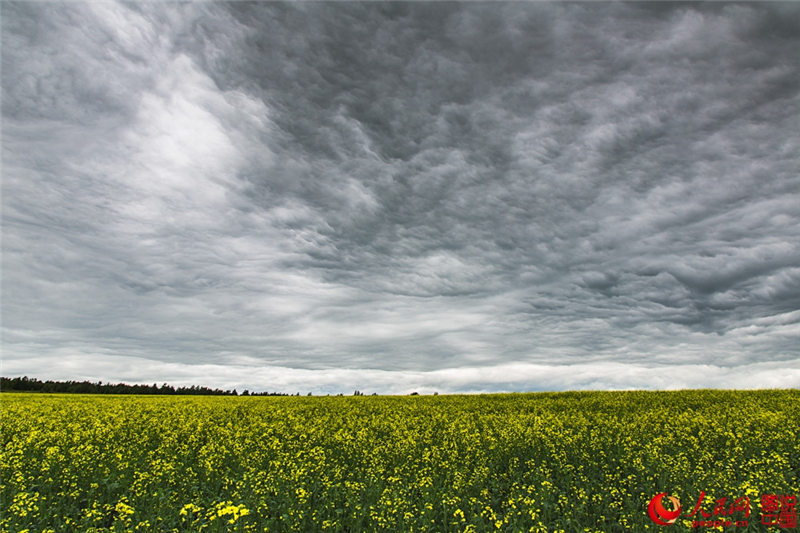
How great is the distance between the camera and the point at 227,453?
14.9 meters

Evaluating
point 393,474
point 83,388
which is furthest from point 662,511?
point 83,388

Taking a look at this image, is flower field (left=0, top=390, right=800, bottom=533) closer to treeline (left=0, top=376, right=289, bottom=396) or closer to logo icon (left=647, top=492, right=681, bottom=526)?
logo icon (left=647, top=492, right=681, bottom=526)

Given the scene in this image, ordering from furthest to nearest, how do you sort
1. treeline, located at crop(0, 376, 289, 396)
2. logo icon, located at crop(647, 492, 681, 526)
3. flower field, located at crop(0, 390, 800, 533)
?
treeline, located at crop(0, 376, 289, 396) < flower field, located at crop(0, 390, 800, 533) < logo icon, located at crop(647, 492, 681, 526)

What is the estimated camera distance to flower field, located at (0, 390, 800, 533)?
30.7ft

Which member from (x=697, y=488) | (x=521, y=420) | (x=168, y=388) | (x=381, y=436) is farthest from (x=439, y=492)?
(x=168, y=388)

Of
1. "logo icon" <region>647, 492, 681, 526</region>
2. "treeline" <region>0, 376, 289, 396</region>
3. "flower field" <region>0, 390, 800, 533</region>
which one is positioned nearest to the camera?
"logo icon" <region>647, 492, 681, 526</region>

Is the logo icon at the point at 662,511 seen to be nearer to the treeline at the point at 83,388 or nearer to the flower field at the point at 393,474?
the flower field at the point at 393,474

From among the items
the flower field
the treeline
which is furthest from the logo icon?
the treeline

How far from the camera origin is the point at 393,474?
41.9ft

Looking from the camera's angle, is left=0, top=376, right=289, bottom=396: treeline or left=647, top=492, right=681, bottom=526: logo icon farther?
left=0, top=376, right=289, bottom=396: treeline

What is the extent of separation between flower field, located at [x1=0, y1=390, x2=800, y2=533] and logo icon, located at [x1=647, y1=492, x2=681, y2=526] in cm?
16

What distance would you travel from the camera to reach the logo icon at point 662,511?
909 cm

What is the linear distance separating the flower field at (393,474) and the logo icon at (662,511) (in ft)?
0.53

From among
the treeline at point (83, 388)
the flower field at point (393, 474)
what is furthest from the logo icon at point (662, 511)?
the treeline at point (83, 388)
